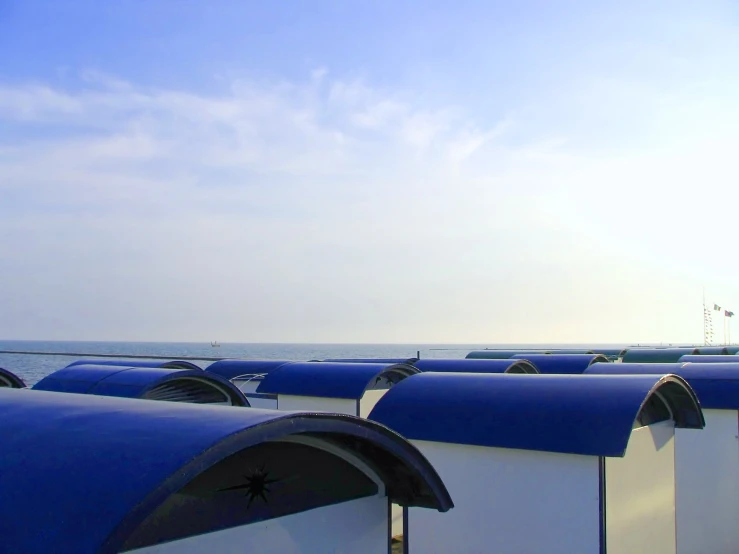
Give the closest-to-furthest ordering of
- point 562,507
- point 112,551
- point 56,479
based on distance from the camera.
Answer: point 112,551, point 56,479, point 562,507

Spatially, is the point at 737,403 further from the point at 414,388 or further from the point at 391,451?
the point at 391,451

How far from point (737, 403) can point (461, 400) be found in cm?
528

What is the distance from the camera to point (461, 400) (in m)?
10.3

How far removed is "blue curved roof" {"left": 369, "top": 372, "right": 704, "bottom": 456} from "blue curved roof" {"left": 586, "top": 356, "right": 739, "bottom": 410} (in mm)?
2169

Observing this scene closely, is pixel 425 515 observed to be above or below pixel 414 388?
below

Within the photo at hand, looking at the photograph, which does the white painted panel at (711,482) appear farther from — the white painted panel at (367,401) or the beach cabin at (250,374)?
the beach cabin at (250,374)

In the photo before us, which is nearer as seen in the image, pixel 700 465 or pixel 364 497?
pixel 364 497

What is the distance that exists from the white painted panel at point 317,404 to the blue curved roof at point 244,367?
3.98 metres

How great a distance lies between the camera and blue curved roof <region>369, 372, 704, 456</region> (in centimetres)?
886

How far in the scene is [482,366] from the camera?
19.1 m

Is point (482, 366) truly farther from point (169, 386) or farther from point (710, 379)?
point (169, 386)

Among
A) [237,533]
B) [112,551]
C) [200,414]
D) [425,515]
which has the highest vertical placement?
[200,414]

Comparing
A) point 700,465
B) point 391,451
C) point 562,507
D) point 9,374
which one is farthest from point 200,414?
point 9,374

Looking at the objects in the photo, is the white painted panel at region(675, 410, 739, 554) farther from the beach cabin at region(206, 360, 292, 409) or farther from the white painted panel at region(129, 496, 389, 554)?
the beach cabin at region(206, 360, 292, 409)
